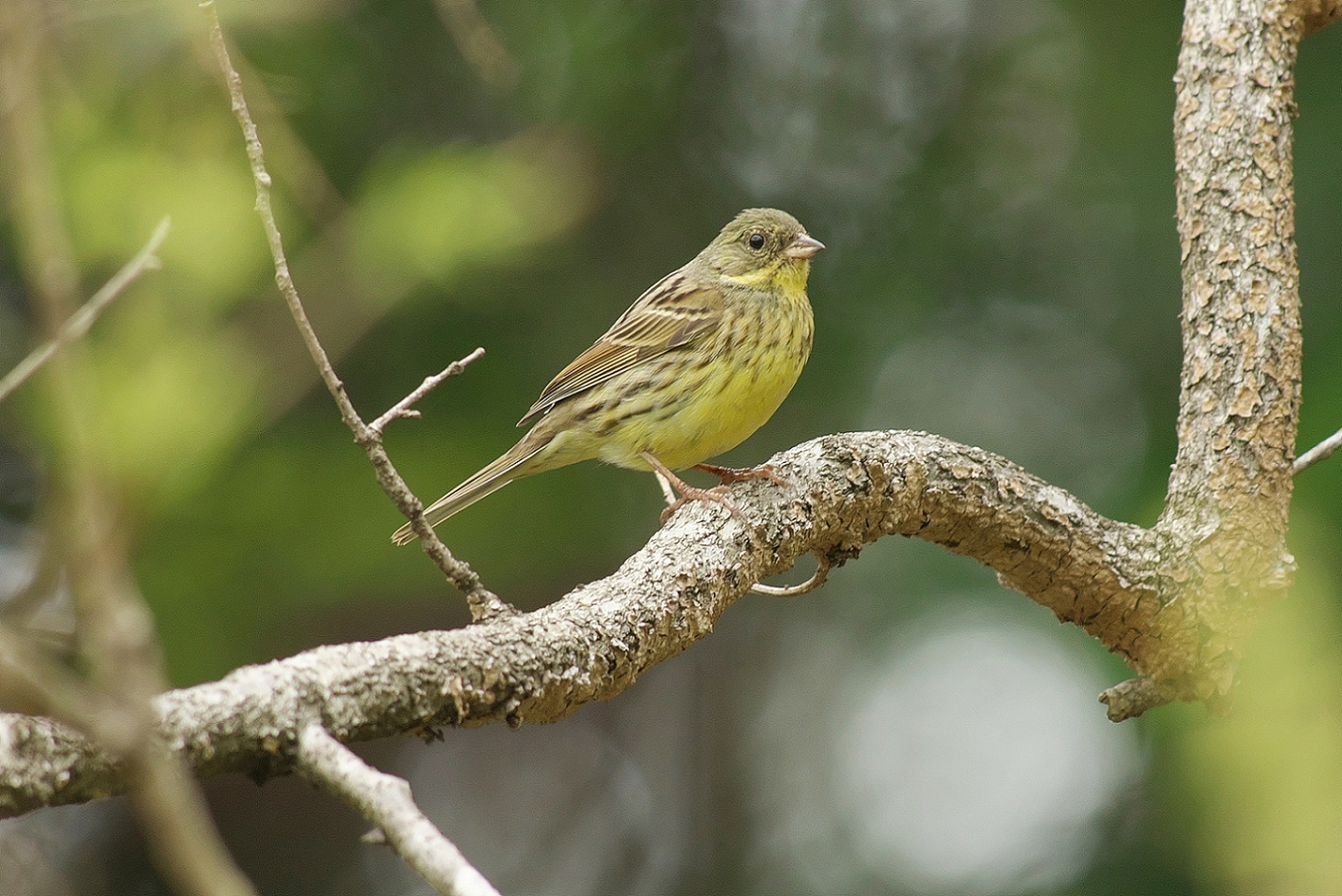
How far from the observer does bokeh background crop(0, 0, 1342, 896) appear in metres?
2.90

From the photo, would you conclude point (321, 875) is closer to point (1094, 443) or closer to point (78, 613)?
point (1094, 443)

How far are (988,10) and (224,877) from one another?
7.98 meters

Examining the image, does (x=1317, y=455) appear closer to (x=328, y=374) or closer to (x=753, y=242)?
(x=753, y=242)

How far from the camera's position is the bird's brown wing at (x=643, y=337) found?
570 cm

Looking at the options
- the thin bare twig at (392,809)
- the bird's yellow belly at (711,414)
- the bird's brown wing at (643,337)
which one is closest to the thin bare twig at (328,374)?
the thin bare twig at (392,809)

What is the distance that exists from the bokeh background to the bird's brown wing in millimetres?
438

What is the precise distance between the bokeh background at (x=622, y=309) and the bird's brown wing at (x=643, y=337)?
44 cm

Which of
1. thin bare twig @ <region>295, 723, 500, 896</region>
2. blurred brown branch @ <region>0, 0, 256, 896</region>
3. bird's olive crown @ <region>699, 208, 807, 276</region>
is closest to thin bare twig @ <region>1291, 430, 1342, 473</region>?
bird's olive crown @ <region>699, 208, 807, 276</region>

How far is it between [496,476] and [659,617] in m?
2.38

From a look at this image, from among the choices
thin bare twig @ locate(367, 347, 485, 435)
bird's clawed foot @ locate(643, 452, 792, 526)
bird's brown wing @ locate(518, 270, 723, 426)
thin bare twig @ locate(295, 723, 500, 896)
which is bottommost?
bird's clawed foot @ locate(643, 452, 792, 526)

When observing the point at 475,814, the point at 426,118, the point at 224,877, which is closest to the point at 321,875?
the point at 475,814

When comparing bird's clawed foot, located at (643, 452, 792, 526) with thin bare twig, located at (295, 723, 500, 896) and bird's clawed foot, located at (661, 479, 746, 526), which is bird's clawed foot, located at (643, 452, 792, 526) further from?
thin bare twig, located at (295, 723, 500, 896)

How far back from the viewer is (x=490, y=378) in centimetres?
624

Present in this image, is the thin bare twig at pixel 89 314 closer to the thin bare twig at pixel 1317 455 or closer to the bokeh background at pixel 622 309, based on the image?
the bokeh background at pixel 622 309
